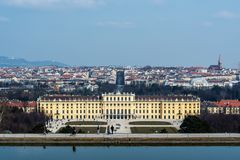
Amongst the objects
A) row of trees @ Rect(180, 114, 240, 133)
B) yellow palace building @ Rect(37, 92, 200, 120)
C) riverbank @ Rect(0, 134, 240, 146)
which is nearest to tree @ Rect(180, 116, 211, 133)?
row of trees @ Rect(180, 114, 240, 133)

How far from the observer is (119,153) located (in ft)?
60.0

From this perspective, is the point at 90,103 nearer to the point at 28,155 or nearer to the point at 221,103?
the point at 221,103

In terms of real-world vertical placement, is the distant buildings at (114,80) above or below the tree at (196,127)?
above

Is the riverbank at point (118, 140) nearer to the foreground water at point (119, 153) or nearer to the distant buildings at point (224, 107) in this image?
the foreground water at point (119, 153)

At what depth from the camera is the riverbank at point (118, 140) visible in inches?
801

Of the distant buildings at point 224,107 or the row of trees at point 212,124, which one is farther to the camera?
the distant buildings at point 224,107

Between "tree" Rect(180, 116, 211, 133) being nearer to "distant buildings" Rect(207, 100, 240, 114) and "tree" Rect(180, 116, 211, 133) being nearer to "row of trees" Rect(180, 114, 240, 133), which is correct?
"row of trees" Rect(180, 114, 240, 133)

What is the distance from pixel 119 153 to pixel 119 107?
26672 millimetres

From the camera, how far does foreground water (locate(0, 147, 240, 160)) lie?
17.5 metres

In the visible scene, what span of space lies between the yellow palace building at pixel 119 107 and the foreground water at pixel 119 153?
24.1 m

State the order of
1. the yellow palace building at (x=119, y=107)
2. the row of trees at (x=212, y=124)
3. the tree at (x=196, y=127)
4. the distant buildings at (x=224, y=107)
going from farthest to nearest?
the distant buildings at (x=224, y=107) < the yellow palace building at (x=119, y=107) < the row of trees at (x=212, y=124) < the tree at (x=196, y=127)

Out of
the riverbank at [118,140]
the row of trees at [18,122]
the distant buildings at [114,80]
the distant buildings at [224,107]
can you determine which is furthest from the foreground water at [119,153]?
the distant buildings at [114,80]

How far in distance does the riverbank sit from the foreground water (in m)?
1.00

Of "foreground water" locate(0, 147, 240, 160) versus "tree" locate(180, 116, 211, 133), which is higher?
"tree" locate(180, 116, 211, 133)
